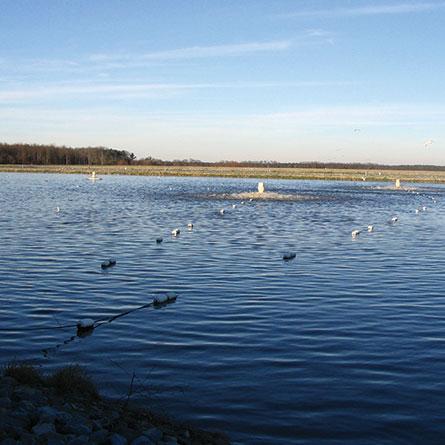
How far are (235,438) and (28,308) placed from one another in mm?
6912

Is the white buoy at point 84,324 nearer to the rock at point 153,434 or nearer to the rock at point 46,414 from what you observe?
the rock at point 46,414

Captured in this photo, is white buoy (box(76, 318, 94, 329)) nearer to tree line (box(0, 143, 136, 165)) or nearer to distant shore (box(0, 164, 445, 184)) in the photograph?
distant shore (box(0, 164, 445, 184))

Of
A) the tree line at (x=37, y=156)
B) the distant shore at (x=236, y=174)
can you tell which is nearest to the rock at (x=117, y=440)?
the distant shore at (x=236, y=174)

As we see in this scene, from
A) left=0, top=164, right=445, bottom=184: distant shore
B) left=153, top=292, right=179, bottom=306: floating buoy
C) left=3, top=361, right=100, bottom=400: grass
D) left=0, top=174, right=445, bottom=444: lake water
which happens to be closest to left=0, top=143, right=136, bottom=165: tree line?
left=0, top=164, right=445, bottom=184: distant shore

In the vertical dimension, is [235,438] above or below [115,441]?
below

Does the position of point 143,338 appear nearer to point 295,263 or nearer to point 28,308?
point 28,308

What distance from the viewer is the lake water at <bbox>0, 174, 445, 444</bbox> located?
736 centimetres

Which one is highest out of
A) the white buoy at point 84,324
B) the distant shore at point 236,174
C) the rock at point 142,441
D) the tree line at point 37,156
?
the tree line at point 37,156

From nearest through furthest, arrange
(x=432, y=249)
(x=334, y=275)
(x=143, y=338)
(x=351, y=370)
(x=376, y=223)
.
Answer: (x=351, y=370) → (x=143, y=338) → (x=334, y=275) → (x=432, y=249) → (x=376, y=223)

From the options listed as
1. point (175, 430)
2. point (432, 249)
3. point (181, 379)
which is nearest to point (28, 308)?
point (181, 379)

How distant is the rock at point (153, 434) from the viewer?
5.82 metres

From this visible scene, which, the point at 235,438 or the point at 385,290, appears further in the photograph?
the point at 385,290

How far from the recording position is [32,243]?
69.9 feet

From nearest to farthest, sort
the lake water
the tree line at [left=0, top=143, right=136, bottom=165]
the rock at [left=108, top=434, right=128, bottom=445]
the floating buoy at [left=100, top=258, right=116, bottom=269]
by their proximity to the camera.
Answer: the rock at [left=108, top=434, right=128, bottom=445]
the lake water
the floating buoy at [left=100, top=258, right=116, bottom=269]
the tree line at [left=0, top=143, right=136, bottom=165]
